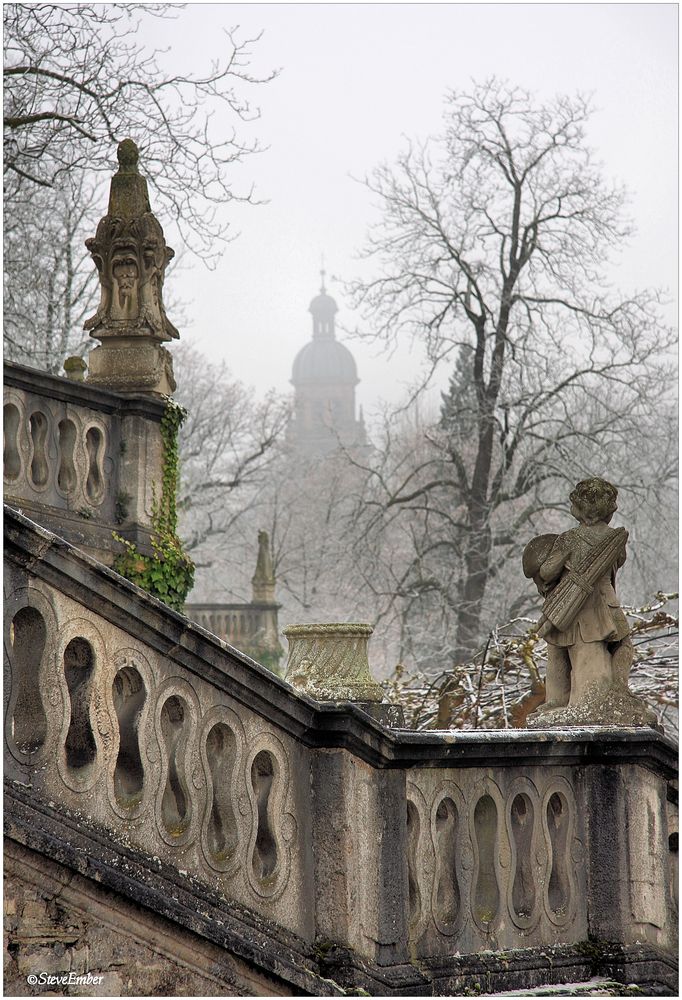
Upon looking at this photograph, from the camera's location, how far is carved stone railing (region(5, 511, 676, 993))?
16.8 ft

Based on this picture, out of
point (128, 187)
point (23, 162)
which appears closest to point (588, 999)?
point (128, 187)

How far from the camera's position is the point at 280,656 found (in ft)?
109

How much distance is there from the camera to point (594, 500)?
7.94 m

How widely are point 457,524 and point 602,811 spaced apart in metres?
19.8

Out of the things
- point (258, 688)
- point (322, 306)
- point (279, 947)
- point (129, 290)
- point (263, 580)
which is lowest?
point (279, 947)

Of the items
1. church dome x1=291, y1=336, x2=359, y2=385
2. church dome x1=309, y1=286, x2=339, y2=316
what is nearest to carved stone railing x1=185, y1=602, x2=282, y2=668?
church dome x1=291, y1=336, x2=359, y2=385

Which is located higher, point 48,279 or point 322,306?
point 322,306

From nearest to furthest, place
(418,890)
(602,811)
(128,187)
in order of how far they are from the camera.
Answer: (418,890)
(602,811)
(128,187)

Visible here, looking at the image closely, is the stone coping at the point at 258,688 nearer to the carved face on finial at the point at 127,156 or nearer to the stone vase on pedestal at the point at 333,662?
the stone vase on pedestal at the point at 333,662

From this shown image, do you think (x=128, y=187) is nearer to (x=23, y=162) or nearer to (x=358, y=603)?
(x=23, y=162)

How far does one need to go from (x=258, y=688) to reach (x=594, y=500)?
9.51 ft

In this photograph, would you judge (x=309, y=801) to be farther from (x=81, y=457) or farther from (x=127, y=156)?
(x=127, y=156)

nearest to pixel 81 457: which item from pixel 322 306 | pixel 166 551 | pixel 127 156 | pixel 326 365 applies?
pixel 166 551

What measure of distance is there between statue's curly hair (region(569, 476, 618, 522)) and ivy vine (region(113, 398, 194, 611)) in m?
4.04
